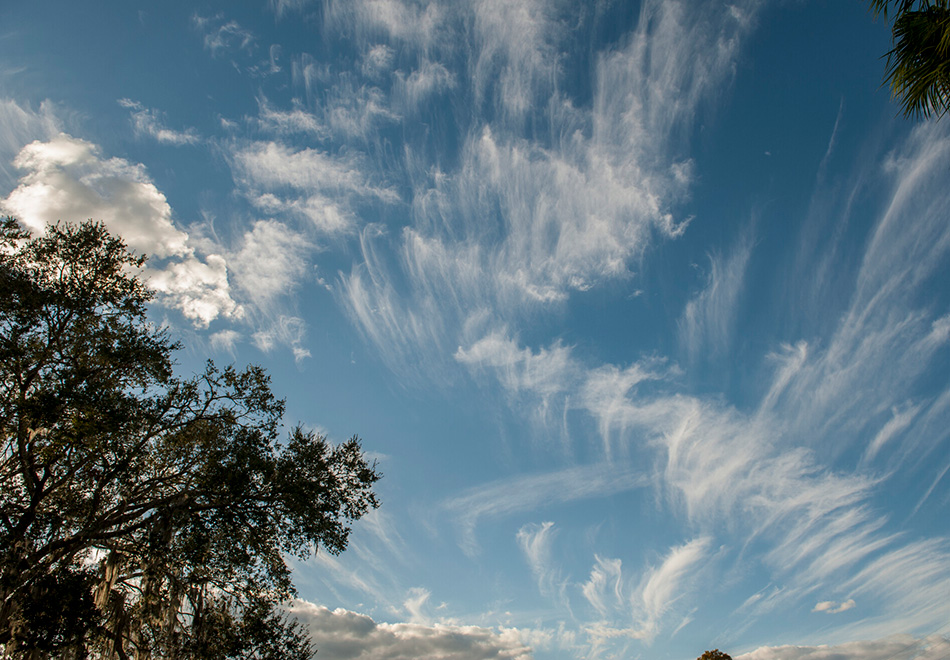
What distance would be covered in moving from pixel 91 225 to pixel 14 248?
255cm

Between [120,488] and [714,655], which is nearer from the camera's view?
[120,488]

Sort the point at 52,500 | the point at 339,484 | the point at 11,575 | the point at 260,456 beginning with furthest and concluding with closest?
1. the point at 339,484
2. the point at 260,456
3. the point at 52,500
4. the point at 11,575

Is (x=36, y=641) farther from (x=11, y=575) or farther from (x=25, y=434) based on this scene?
(x=25, y=434)

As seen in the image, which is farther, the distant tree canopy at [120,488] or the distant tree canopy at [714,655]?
the distant tree canopy at [714,655]

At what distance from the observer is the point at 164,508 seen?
661 inches

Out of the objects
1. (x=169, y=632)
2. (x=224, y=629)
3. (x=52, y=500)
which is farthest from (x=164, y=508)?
(x=224, y=629)

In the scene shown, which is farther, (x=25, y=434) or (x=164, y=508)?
(x=164, y=508)

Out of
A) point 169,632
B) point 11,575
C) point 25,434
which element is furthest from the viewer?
point 169,632

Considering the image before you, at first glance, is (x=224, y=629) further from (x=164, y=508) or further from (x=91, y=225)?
(x=91, y=225)

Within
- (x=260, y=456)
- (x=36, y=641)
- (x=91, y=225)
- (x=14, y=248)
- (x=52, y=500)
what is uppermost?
(x=91, y=225)

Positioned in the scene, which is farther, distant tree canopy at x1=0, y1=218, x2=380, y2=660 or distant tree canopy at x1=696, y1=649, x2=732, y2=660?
distant tree canopy at x1=696, y1=649, x2=732, y2=660

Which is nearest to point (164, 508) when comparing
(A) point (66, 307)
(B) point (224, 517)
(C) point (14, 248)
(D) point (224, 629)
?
(B) point (224, 517)

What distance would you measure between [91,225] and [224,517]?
42.8 feet

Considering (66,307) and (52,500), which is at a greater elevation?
(66,307)
